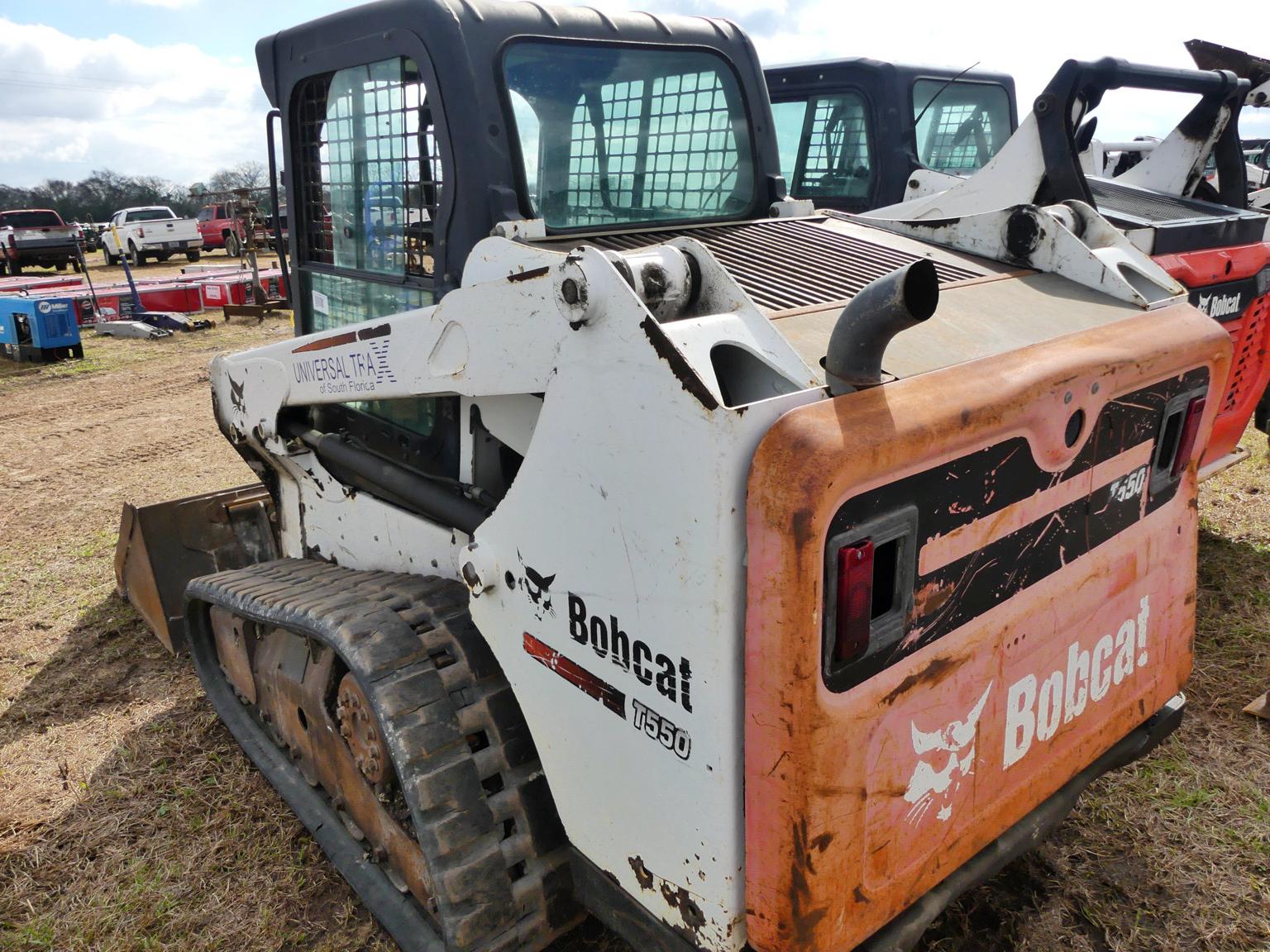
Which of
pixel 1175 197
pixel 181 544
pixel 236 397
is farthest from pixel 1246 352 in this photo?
pixel 181 544

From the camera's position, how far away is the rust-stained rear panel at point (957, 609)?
143 cm

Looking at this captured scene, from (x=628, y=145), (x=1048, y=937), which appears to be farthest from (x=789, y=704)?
(x=628, y=145)

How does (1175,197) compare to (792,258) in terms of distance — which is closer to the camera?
(792,258)

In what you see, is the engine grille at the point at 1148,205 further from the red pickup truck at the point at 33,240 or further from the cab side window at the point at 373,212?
the red pickup truck at the point at 33,240

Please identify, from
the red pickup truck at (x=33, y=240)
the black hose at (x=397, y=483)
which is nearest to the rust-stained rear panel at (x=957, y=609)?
the black hose at (x=397, y=483)

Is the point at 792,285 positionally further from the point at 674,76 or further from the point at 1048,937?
the point at 1048,937

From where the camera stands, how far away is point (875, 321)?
140cm

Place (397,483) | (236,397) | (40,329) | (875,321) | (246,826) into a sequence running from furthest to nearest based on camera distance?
(40,329) → (236,397) → (246,826) → (397,483) → (875,321)

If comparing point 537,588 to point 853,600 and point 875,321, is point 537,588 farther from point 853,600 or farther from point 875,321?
point 875,321

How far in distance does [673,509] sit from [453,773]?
884 millimetres

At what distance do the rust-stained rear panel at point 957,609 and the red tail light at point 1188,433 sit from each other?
3 centimetres

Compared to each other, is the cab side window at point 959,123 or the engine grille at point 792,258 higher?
the cab side window at point 959,123

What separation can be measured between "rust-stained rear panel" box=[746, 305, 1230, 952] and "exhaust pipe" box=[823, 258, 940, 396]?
0.05m

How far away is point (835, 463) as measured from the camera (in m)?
1.39
